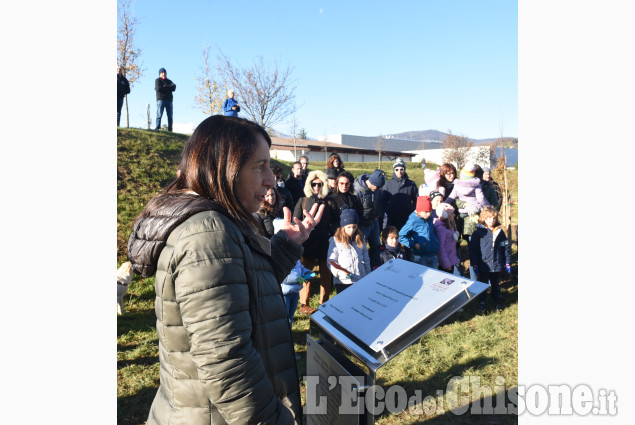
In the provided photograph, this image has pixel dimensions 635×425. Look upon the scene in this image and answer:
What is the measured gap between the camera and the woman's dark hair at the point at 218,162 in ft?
4.89

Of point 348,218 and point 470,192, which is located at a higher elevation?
point 470,192

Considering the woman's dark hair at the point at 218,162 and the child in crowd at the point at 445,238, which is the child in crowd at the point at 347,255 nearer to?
the child in crowd at the point at 445,238

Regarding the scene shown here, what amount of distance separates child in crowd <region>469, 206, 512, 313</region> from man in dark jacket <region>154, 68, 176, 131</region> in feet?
→ 35.6

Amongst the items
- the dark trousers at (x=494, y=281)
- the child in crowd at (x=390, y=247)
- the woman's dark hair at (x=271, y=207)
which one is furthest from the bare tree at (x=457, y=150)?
the woman's dark hair at (x=271, y=207)

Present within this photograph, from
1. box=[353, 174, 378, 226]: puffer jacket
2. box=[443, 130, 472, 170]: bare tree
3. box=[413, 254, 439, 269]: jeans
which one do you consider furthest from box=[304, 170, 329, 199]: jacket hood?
box=[443, 130, 472, 170]: bare tree

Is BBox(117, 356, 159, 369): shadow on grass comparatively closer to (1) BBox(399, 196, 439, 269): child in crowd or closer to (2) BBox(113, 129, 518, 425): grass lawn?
(2) BBox(113, 129, 518, 425): grass lawn

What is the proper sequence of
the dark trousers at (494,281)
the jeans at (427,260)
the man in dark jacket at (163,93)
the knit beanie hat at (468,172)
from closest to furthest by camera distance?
the jeans at (427,260), the dark trousers at (494,281), the knit beanie hat at (468,172), the man in dark jacket at (163,93)

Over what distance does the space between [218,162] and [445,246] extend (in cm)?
548

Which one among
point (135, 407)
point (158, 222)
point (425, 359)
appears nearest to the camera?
point (158, 222)

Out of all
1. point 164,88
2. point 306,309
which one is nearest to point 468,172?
point 306,309

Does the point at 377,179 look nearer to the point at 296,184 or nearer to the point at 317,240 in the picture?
the point at 296,184

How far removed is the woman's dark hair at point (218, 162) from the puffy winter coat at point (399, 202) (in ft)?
20.1

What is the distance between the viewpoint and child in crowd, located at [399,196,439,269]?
5930mm

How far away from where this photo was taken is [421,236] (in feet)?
19.5
